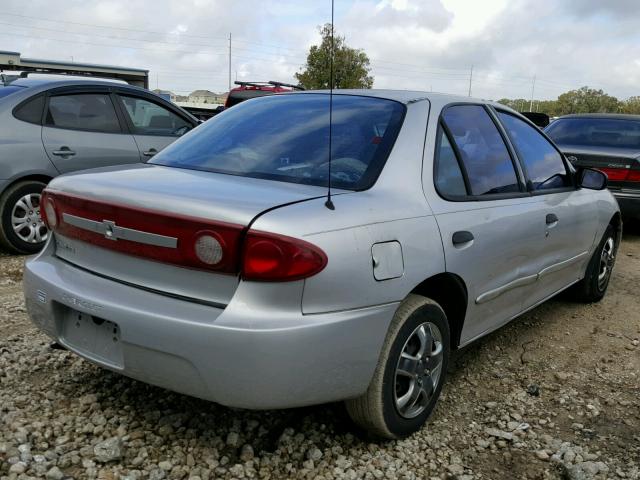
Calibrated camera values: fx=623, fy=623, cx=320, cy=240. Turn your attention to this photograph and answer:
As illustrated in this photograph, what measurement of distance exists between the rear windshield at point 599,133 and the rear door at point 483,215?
192 inches

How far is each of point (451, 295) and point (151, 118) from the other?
4.57 meters

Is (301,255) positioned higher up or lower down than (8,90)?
lower down

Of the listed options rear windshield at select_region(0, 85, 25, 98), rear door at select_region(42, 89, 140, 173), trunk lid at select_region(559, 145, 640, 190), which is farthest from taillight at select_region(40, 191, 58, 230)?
trunk lid at select_region(559, 145, 640, 190)

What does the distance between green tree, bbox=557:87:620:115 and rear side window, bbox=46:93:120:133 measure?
79.0 meters

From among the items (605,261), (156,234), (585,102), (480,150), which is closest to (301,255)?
(156,234)

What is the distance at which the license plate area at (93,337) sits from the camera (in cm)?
236

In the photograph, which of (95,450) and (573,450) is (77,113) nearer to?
(95,450)

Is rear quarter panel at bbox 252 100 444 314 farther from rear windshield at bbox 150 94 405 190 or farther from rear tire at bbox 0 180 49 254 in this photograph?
rear tire at bbox 0 180 49 254

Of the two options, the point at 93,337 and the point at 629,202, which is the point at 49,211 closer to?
→ the point at 93,337

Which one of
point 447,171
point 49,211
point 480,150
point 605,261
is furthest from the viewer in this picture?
point 605,261

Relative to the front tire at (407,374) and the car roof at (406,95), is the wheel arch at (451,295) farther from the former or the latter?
the car roof at (406,95)

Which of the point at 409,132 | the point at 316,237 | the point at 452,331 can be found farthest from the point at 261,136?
the point at 452,331

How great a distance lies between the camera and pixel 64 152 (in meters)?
5.67

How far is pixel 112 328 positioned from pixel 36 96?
405cm
